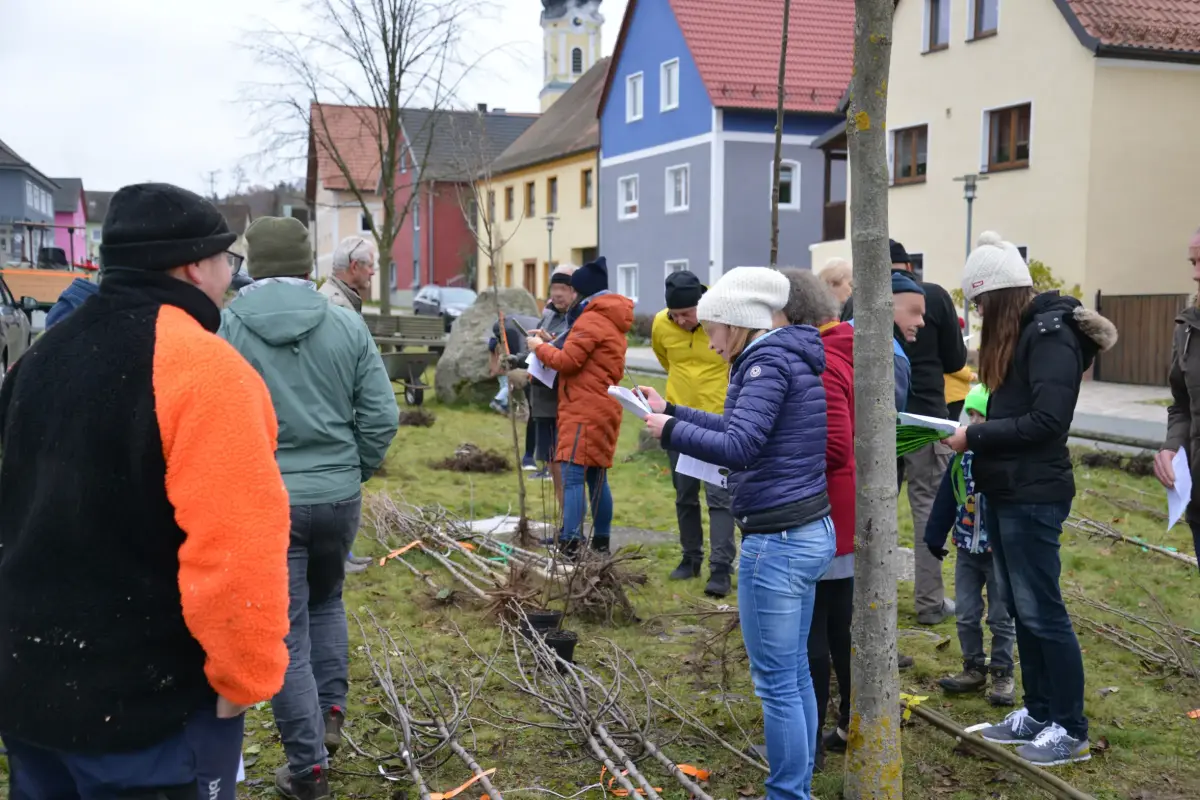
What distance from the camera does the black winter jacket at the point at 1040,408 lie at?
3836 mm

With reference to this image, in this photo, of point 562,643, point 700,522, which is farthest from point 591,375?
point 562,643

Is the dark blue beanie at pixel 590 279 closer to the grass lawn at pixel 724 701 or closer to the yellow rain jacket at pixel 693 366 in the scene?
the yellow rain jacket at pixel 693 366

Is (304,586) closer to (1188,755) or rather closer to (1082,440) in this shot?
(1188,755)

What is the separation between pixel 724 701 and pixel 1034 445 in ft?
5.43

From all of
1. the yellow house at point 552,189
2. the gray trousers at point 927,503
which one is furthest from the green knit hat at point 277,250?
the yellow house at point 552,189

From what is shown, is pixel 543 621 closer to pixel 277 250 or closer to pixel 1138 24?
pixel 277 250

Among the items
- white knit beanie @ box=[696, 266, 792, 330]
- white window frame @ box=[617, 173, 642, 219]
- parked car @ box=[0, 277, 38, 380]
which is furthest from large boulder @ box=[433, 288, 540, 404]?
white window frame @ box=[617, 173, 642, 219]

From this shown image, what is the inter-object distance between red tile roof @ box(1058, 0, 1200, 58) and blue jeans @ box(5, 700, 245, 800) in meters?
21.0

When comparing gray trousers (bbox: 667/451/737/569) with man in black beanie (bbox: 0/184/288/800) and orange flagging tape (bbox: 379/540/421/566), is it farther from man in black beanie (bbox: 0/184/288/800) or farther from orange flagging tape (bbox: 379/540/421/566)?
man in black beanie (bbox: 0/184/288/800)

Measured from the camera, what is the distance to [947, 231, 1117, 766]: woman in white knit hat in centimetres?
386

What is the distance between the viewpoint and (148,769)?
211 centimetres

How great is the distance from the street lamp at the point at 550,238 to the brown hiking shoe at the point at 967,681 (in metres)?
31.9

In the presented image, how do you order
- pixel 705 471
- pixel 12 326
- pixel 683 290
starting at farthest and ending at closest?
pixel 12 326 < pixel 683 290 < pixel 705 471

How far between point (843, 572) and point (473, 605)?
267 centimetres
